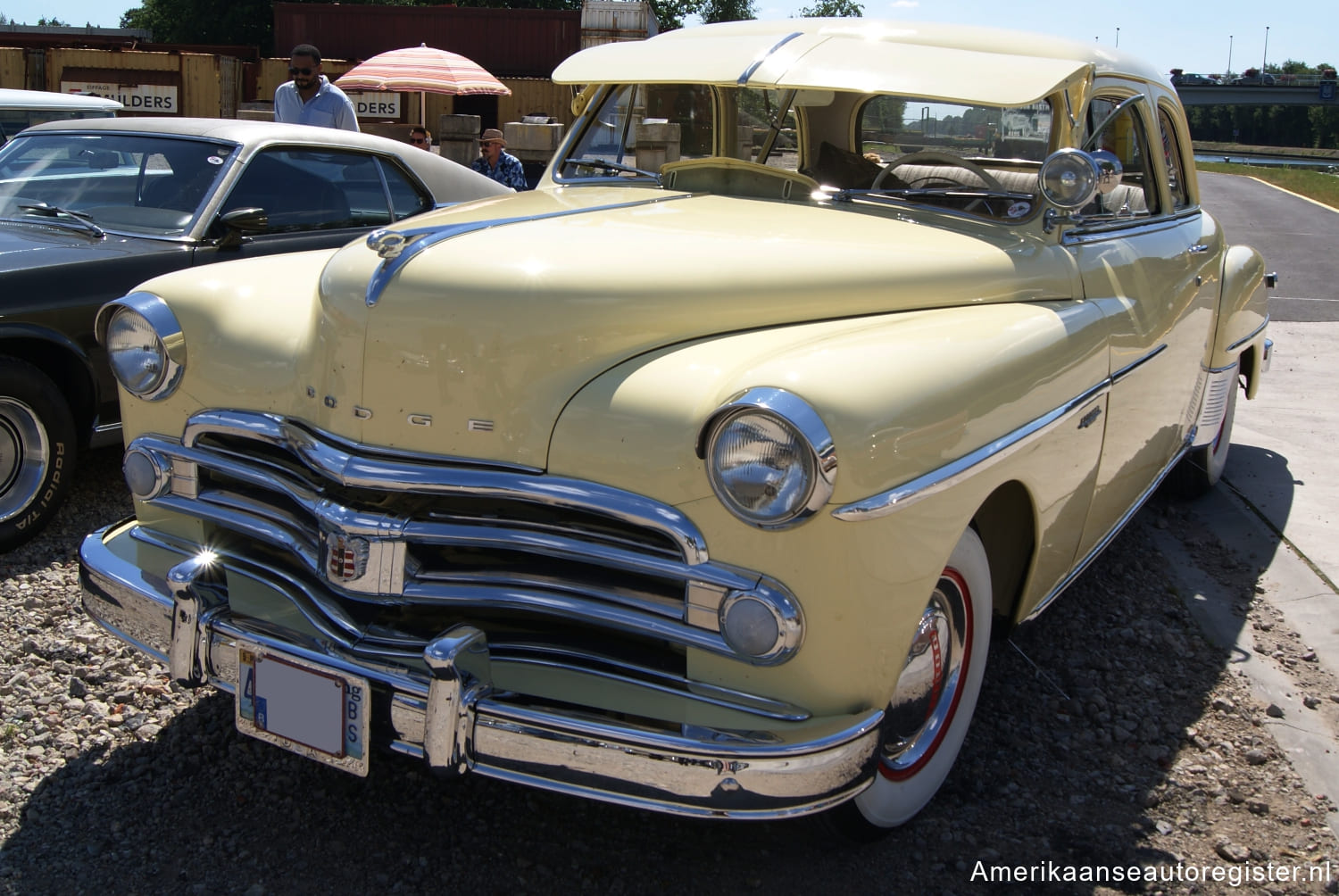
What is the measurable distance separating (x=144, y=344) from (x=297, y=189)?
8.47 ft

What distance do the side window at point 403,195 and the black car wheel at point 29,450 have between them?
1.85 metres

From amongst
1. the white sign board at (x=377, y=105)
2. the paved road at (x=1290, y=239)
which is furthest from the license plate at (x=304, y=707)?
the white sign board at (x=377, y=105)

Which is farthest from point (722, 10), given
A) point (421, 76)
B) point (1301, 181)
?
point (421, 76)

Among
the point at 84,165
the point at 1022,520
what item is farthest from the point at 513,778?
the point at 84,165

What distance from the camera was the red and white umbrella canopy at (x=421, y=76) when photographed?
36.9 ft

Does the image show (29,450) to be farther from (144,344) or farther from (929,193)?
(929,193)

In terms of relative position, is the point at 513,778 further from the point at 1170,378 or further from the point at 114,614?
the point at 1170,378

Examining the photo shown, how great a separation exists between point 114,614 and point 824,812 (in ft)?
5.37

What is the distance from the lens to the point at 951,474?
7.21 ft

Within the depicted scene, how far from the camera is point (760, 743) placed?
1.97 metres

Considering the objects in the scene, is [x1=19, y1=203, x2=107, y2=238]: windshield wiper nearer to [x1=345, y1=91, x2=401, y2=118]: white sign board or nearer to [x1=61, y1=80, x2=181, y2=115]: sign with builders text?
[x1=345, y1=91, x2=401, y2=118]: white sign board

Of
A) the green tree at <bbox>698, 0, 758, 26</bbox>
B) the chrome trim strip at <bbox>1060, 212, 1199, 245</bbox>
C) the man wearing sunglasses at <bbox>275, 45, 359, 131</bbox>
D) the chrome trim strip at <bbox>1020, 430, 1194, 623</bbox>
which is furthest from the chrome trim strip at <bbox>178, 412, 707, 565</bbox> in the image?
the green tree at <bbox>698, 0, 758, 26</bbox>

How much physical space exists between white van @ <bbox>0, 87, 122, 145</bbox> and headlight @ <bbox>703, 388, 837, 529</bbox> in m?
6.45

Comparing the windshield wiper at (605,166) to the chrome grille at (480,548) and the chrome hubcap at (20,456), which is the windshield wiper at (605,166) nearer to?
the chrome grille at (480,548)
